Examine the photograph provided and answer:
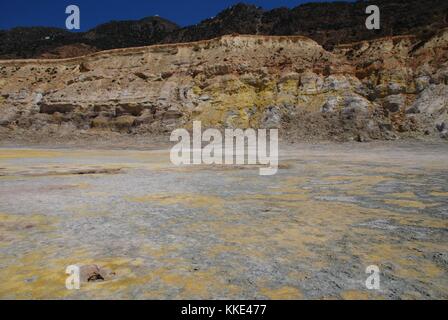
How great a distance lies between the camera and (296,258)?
17.7ft

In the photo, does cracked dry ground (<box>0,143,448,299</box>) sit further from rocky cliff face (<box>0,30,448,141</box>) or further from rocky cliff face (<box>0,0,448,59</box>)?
rocky cliff face (<box>0,0,448,59</box>)

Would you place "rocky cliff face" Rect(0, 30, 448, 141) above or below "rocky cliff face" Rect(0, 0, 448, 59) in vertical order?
below

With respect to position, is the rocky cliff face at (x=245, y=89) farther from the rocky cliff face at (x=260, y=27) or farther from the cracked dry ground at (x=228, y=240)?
the cracked dry ground at (x=228, y=240)

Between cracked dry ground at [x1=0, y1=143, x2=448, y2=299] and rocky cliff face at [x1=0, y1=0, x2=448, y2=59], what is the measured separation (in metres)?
63.8

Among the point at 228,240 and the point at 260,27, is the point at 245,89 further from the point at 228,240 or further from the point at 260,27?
the point at 260,27

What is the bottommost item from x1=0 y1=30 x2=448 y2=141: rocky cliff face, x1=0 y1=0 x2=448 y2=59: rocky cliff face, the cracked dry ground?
the cracked dry ground

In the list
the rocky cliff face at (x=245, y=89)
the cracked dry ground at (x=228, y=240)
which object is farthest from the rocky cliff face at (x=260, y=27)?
the cracked dry ground at (x=228, y=240)

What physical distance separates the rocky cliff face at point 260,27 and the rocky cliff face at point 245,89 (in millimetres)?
22794

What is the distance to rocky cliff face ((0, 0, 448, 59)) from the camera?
7575 centimetres

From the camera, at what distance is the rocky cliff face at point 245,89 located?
4128cm

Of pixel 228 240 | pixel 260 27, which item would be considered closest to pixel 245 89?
pixel 228 240

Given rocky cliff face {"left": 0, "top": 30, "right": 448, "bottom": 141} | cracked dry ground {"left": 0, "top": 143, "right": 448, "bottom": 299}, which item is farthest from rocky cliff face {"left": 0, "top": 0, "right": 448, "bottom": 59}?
cracked dry ground {"left": 0, "top": 143, "right": 448, "bottom": 299}

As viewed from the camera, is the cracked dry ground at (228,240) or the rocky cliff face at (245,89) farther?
the rocky cliff face at (245,89)
